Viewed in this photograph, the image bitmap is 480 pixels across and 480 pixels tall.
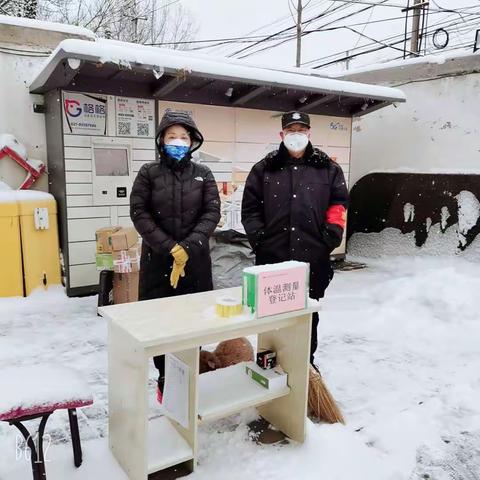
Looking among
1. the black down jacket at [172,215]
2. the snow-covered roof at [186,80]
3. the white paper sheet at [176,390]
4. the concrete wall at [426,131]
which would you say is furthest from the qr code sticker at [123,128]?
the concrete wall at [426,131]

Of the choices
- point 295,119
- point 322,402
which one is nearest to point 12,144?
point 295,119

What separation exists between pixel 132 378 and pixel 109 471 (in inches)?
21.1

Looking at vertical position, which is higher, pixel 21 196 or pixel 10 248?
pixel 21 196

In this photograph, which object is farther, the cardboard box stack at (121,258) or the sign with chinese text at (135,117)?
the sign with chinese text at (135,117)

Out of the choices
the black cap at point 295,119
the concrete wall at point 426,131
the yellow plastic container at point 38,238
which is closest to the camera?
the black cap at point 295,119

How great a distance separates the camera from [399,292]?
16.5ft

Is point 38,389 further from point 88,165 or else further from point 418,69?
point 418,69

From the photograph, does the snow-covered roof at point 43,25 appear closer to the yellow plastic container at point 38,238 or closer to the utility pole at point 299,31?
the yellow plastic container at point 38,238

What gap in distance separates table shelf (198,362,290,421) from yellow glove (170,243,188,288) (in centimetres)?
58

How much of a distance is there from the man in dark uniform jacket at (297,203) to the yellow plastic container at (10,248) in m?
3.01

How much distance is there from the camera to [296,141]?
2.78 meters

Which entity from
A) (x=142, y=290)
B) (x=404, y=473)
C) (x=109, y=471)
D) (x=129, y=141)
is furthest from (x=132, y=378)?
(x=129, y=141)

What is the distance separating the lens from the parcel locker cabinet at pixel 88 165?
480cm

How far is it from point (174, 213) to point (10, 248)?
2.87 m
